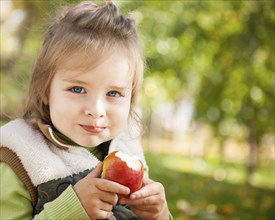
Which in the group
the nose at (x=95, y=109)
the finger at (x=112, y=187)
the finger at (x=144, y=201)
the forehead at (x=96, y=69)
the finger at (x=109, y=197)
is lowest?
the finger at (x=144, y=201)

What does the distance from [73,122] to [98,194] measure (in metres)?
0.32

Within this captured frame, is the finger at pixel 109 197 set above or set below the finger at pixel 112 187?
below

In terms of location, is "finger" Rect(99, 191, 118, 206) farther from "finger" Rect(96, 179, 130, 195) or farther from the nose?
the nose

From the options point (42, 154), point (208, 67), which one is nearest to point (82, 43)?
point (42, 154)

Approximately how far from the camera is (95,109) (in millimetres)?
1815

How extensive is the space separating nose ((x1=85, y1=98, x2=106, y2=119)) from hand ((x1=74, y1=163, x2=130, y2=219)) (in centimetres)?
22

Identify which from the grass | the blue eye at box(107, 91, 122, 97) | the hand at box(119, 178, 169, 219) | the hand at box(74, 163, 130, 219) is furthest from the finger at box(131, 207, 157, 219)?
the grass

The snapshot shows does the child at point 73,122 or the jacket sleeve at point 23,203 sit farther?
the child at point 73,122

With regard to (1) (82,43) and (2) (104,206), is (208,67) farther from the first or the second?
(2) (104,206)

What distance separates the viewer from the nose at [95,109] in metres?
1.82

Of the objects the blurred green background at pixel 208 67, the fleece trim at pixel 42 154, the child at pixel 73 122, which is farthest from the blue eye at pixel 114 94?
the blurred green background at pixel 208 67

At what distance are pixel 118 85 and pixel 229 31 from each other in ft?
18.2

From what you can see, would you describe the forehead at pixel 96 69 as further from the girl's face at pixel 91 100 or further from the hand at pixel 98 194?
the hand at pixel 98 194

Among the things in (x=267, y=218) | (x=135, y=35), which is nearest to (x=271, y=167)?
(x=267, y=218)
